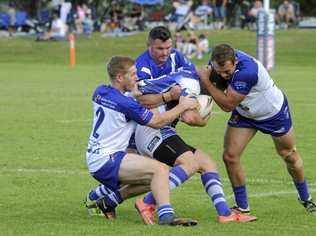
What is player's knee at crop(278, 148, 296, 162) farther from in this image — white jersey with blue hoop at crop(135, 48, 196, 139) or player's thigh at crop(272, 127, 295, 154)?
white jersey with blue hoop at crop(135, 48, 196, 139)

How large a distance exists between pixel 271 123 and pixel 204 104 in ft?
3.12

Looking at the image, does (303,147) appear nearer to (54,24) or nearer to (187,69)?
(187,69)

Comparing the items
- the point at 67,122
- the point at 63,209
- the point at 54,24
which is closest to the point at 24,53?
the point at 54,24

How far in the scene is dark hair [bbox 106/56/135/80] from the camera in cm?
916

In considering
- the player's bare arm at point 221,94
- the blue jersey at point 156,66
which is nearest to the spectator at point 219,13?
the blue jersey at point 156,66

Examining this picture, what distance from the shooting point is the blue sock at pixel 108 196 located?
32.1 ft

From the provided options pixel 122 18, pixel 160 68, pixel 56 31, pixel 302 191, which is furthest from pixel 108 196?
pixel 122 18

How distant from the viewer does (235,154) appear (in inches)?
401

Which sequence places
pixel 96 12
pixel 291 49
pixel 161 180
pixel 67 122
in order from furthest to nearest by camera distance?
pixel 96 12
pixel 291 49
pixel 67 122
pixel 161 180

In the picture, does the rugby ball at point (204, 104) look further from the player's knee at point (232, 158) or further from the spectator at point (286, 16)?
the spectator at point (286, 16)

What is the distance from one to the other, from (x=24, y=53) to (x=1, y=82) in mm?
15650

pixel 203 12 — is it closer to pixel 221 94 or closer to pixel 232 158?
pixel 232 158

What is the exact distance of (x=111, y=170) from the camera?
9258mm

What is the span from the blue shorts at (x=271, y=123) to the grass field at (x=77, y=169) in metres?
0.80
